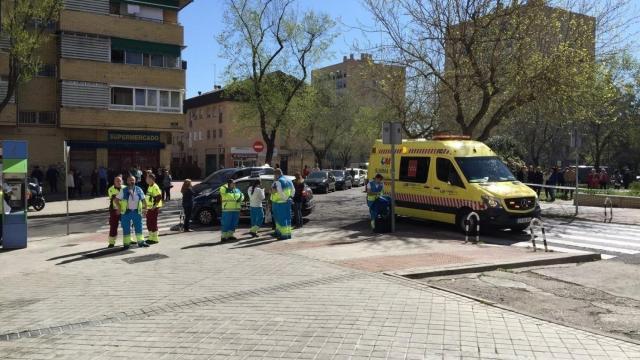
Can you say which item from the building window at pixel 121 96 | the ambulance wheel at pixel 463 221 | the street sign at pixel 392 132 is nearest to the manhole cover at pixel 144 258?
the street sign at pixel 392 132

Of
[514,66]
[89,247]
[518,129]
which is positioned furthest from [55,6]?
[518,129]

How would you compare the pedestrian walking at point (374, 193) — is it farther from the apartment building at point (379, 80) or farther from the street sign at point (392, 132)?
the apartment building at point (379, 80)

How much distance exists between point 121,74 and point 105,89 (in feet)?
4.37

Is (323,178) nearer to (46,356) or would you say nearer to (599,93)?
(599,93)

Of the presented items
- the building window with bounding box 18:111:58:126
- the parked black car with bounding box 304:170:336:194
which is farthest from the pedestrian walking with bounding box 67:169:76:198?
the parked black car with bounding box 304:170:336:194

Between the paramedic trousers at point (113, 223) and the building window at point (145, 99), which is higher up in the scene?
the building window at point (145, 99)

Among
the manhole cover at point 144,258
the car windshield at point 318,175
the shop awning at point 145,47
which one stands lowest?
the manhole cover at point 144,258

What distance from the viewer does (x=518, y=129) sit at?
48.6 m

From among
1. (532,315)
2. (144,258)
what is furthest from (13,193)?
(532,315)

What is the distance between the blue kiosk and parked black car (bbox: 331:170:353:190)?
26674mm

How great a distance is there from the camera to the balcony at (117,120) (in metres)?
32.7

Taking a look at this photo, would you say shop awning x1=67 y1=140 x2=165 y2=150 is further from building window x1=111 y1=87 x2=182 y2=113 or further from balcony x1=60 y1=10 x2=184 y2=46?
balcony x1=60 y1=10 x2=184 y2=46

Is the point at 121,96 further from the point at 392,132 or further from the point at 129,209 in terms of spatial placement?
the point at 392,132

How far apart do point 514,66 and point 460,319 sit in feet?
53.6
